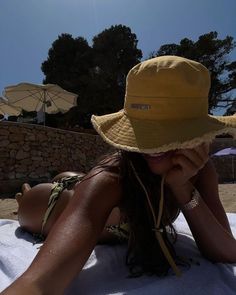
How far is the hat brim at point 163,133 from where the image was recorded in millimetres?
1130

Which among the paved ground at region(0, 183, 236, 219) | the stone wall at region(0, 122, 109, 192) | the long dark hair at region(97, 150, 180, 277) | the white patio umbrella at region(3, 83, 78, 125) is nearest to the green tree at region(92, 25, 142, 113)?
the white patio umbrella at region(3, 83, 78, 125)

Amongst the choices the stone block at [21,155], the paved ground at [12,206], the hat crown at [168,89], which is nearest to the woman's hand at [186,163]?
the hat crown at [168,89]

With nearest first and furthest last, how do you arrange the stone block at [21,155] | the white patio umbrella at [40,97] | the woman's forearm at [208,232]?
1. the woman's forearm at [208,232]
2. the stone block at [21,155]
3. the white patio umbrella at [40,97]

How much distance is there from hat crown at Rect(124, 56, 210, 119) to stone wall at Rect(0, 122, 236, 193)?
6.36 meters

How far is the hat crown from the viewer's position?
47.3 inches

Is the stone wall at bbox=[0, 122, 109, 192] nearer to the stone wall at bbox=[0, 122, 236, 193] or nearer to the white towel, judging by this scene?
the stone wall at bbox=[0, 122, 236, 193]

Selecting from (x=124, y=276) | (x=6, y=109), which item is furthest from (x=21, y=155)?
(x=124, y=276)

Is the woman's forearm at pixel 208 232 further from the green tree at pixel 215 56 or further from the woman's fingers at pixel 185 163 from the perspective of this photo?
the green tree at pixel 215 56

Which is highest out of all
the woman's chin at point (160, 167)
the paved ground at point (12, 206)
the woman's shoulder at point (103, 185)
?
the woman's chin at point (160, 167)

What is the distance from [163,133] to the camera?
1.15m

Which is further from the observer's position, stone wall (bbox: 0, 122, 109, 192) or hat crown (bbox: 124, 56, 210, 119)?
stone wall (bbox: 0, 122, 109, 192)

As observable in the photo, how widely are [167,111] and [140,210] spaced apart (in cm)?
36

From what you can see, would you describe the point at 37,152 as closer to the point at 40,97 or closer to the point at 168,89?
the point at 40,97

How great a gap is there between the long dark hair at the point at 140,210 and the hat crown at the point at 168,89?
0.18 metres
